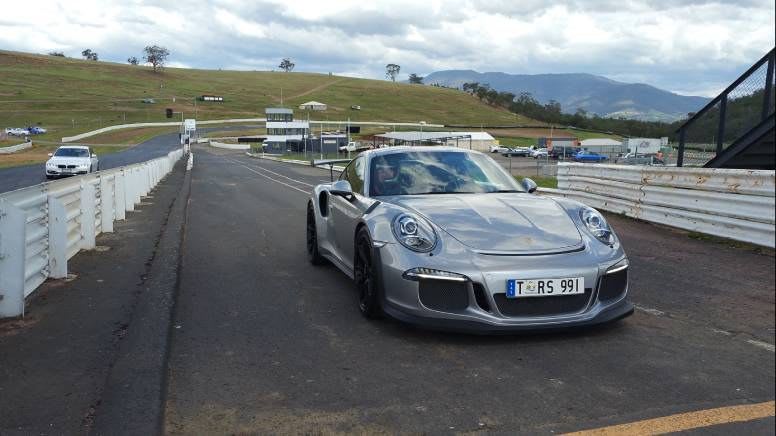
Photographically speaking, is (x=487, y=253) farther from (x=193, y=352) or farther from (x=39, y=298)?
(x=39, y=298)

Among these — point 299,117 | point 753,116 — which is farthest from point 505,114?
point 753,116

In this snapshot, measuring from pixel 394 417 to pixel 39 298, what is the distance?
4.04 metres

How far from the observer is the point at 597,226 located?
448cm

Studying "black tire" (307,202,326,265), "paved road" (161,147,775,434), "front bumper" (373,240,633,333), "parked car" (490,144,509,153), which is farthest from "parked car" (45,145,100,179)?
"parked car" (490,144,509,153)

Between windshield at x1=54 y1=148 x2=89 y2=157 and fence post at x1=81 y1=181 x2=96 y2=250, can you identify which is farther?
windshield at x1=54 y1=148 x2=89 y2=157

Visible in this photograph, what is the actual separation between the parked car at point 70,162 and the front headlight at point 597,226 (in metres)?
25.2

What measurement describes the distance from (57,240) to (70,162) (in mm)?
22366

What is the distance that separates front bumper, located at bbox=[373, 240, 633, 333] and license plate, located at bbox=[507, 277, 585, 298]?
1.3 inches

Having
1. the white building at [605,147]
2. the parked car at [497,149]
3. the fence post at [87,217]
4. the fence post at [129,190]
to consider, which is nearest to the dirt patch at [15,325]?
the fence post at [87,217]

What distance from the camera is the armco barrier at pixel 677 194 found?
6.81ft

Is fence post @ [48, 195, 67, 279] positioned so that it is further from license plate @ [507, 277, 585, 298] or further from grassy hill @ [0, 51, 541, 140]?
grassy hill @ [0, 51, 541, 140]

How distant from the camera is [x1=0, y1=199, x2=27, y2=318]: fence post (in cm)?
489

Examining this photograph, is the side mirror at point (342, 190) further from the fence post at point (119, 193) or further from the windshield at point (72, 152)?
the windshield at point (72, 152)

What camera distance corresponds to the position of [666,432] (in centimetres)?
278
